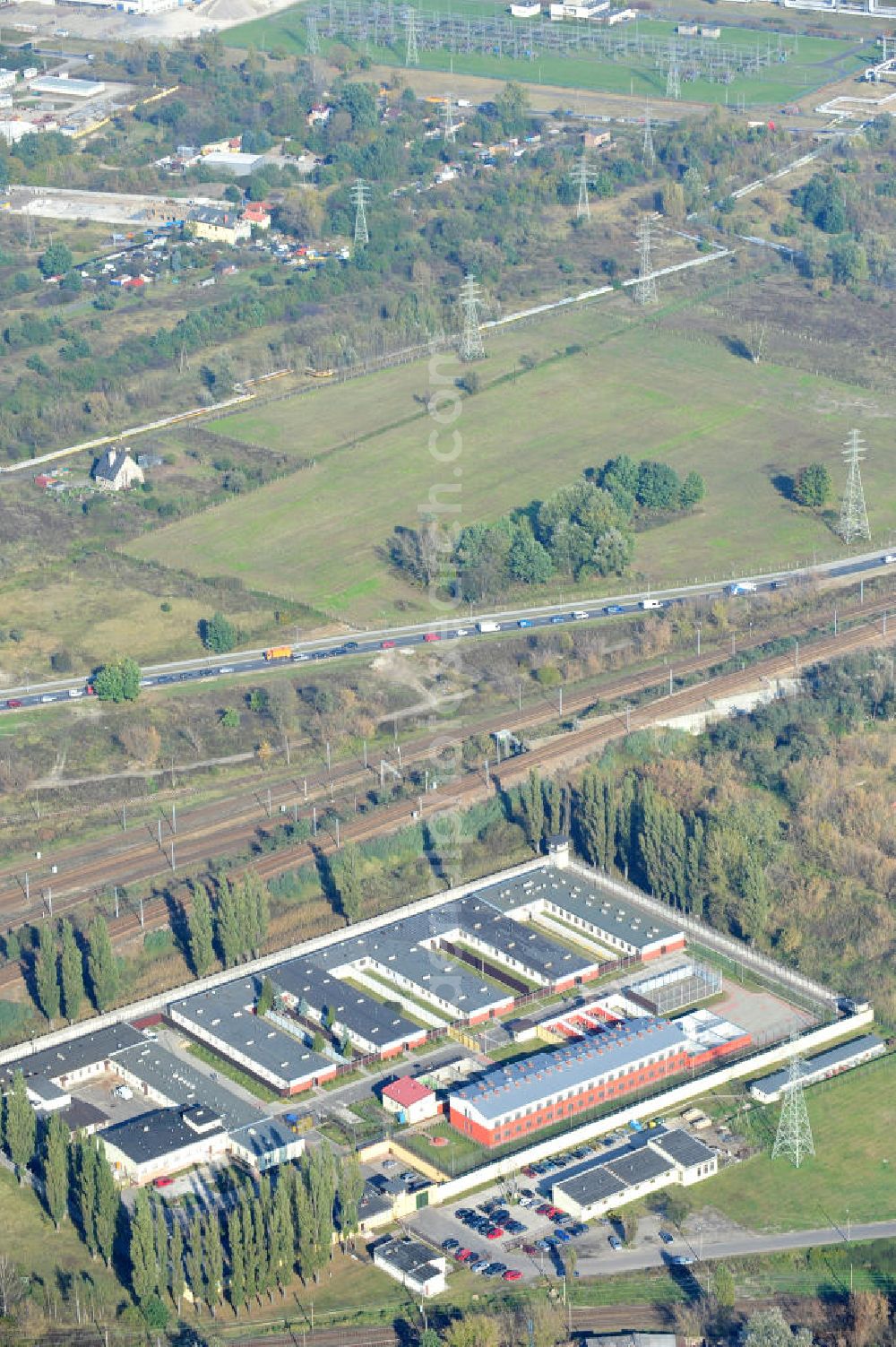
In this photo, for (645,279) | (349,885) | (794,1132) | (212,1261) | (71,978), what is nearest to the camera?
(212,1261)

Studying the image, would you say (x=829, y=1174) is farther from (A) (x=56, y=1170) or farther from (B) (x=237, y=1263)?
(A) (x=56, y=1170)

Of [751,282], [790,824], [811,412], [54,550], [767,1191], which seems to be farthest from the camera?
[751,282]

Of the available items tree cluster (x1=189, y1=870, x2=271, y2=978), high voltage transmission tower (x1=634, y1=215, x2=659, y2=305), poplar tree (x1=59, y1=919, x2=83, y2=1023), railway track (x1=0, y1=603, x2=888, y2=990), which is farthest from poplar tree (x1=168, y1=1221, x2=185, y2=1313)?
high voltage transmission tower (x1=634, y1=215, x2=659, y2=305)

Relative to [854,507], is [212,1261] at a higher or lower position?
lower

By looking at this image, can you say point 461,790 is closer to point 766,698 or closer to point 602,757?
point 602,757

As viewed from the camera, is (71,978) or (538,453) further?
(538,453)

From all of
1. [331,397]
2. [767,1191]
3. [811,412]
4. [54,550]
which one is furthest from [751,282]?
[767,1191]

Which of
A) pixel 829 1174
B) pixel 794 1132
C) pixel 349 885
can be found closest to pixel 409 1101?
pixel 794 1132
